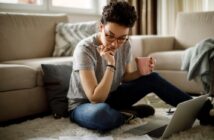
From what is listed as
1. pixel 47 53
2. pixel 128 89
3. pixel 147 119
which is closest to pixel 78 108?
pixel 128 89

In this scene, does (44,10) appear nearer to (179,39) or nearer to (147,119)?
(179,39)

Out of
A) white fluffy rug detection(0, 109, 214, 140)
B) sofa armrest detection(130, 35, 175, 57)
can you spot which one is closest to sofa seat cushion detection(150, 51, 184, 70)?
sofa armrest detection(130, 35, 175, 57)

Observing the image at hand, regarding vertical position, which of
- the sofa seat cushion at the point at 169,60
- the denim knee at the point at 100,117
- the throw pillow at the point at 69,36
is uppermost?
the throw pillow at the point at 69,36

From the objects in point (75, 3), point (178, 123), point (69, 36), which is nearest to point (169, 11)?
point (75, 3)

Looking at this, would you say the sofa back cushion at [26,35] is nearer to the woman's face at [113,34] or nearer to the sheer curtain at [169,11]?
the woman's face at [113,34]

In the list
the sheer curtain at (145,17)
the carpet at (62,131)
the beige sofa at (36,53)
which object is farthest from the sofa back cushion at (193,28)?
the carpet at (62,131)

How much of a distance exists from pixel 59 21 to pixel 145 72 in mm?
1402

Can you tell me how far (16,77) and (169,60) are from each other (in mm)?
1397

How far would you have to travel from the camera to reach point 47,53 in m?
2.69

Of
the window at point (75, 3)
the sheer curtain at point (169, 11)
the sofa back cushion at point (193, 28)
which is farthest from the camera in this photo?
the sheer curtain at point (169, 11)

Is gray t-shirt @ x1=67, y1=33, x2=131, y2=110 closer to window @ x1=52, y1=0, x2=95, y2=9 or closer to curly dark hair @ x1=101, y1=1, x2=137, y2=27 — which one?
curly dark hair @ x1=101, y1=1, x2=137, y2=27

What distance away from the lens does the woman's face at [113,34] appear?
145 centimetres

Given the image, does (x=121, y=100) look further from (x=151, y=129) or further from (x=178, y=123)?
(x=178, y=123)

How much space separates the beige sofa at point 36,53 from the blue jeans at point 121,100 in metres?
0.36
